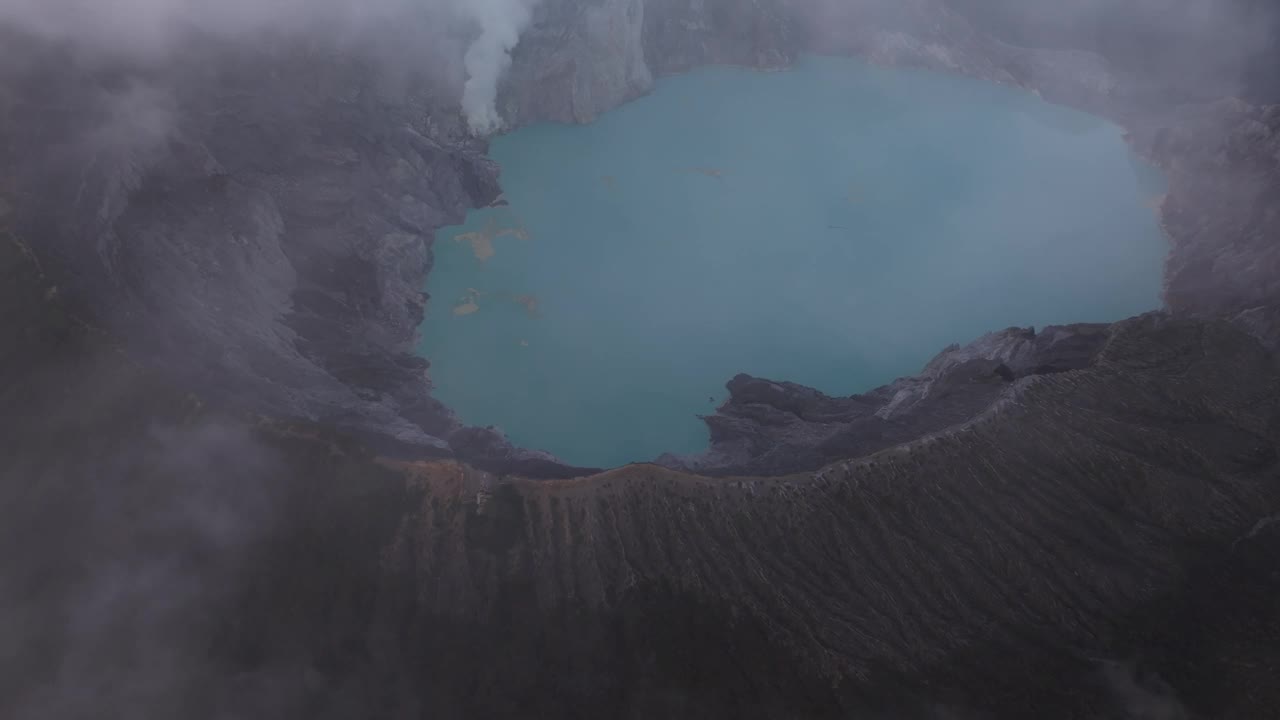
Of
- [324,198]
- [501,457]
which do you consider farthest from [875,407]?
[324,198]

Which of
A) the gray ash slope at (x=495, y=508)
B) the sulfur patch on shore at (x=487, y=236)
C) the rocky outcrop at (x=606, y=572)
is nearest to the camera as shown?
the rocky outcrop at (x=606, y=572)

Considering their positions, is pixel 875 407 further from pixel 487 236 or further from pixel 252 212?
pixel 252 212

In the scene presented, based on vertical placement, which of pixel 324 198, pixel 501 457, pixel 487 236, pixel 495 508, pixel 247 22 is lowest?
pixel 495 508

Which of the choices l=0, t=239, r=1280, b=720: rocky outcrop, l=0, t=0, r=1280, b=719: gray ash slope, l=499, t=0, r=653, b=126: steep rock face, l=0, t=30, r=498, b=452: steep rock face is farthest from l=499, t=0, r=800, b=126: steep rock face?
l=0, t=239, r=1280, b=720: rocky outcrop

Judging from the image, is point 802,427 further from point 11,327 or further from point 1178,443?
point 11,327

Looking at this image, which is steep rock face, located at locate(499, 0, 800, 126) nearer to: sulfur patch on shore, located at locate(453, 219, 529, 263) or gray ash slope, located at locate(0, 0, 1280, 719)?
sulfur patch on shore, located at locate(453, 219, 529, 263)

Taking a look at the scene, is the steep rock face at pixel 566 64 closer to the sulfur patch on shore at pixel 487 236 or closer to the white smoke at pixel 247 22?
the white smoke at pixel 247 22

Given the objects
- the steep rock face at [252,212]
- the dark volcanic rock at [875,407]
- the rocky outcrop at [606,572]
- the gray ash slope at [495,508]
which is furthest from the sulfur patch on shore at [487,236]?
the rocky outcrop at [606,572]

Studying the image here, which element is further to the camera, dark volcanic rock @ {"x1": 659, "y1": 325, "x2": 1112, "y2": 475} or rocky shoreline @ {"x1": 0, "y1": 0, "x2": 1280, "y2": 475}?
rocky shoreline @ {"x1": 0, "y1": 0, "x2": 1280, "y2": 475}
